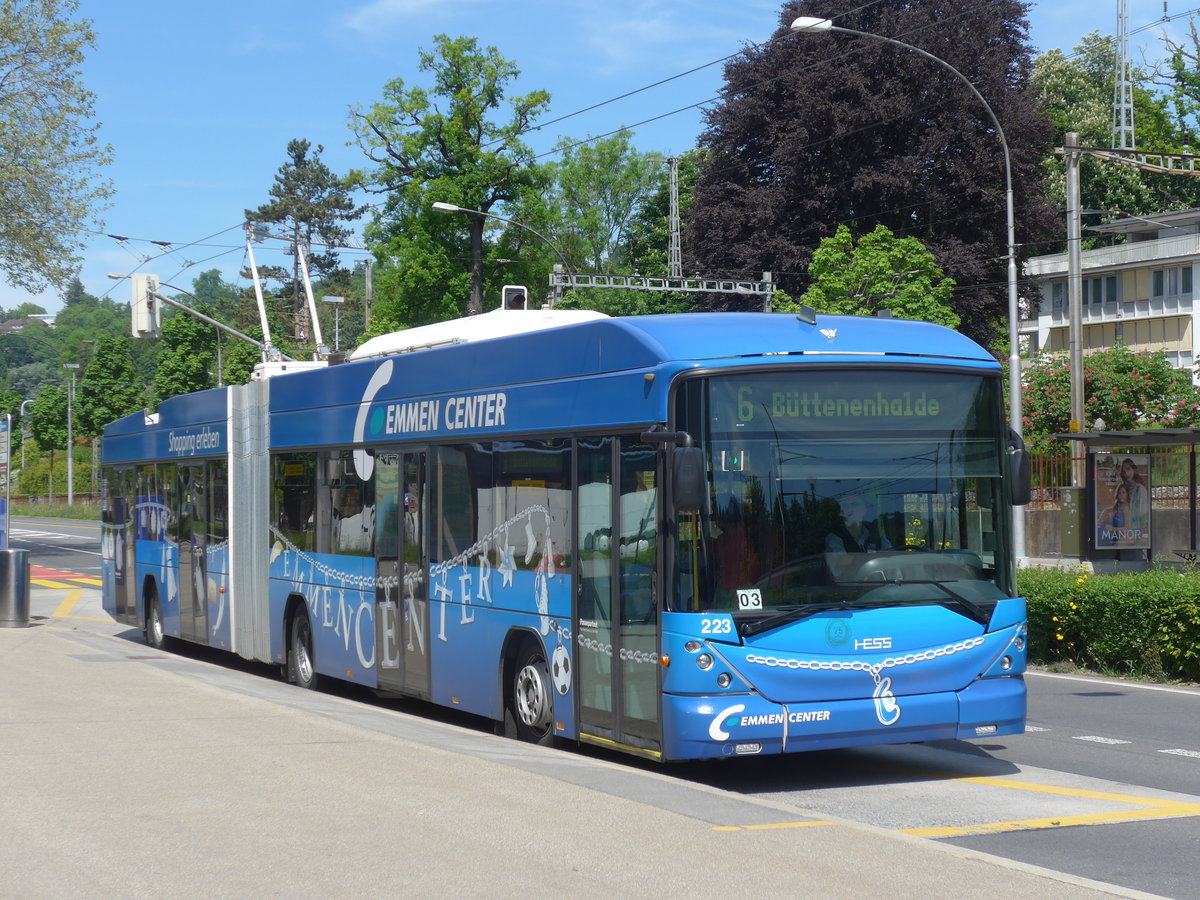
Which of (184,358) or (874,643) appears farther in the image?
(184,358)

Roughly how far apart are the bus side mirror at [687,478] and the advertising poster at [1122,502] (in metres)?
14.7

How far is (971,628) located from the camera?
939 cm

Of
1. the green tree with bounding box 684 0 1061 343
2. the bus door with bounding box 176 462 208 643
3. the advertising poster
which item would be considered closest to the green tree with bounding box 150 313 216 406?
the green tree with bounding box 684 0 1061 343

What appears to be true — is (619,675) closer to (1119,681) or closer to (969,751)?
(969,751)

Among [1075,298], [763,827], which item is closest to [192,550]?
[763,827]

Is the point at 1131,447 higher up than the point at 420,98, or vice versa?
the point at 420,98

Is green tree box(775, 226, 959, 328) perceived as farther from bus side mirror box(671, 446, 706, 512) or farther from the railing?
bus side mirror box(671, 446, 706, 512)

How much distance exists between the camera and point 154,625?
20.2 m

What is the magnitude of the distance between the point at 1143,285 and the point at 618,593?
65.3 metres

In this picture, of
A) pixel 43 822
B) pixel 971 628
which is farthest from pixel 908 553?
pixel 43 822

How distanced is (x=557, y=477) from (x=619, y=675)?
1.52m

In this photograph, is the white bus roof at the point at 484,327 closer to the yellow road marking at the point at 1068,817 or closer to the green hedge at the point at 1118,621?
the yellow road marking at the point at 1068,817

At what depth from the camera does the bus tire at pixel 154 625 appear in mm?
19906

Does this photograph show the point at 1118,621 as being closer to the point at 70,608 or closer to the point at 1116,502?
the point at 1116,502
